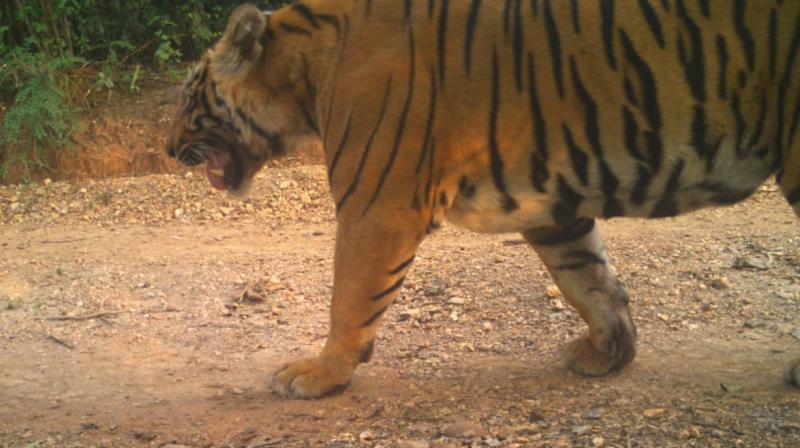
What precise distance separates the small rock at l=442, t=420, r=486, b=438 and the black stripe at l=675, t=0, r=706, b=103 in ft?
5.09

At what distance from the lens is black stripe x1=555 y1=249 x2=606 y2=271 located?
4.30 metres

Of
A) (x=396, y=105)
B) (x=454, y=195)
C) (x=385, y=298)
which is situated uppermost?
(x=396, y=105)

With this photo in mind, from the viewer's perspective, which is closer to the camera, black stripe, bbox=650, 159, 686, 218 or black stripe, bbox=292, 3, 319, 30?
black stripe, bbox=650, 159, 686, 218

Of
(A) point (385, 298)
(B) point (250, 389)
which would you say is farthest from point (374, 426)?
(B) point (250, 389)

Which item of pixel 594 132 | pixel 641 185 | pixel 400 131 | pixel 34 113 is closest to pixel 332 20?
pixel 400 131

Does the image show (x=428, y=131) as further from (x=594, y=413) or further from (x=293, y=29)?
(x=594, y=413)

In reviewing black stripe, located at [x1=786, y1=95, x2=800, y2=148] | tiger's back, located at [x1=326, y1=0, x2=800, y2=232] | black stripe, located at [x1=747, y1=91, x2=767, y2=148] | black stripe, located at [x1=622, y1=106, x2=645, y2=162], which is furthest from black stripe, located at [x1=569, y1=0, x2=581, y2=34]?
black stripe, located at [x1=786, y1=95, x2=800, y2=148]

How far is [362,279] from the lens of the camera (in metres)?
3.84

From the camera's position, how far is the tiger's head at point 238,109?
419 centimetres

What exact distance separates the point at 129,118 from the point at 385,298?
532cm

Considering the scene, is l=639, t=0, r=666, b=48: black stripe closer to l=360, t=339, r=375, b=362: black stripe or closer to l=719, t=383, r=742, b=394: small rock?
l=719, t=383, r=742, b=394: small rock

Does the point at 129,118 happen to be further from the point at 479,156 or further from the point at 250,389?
the point at 479,156

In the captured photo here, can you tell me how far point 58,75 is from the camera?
333 inches

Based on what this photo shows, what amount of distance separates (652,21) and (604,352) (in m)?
1.53
